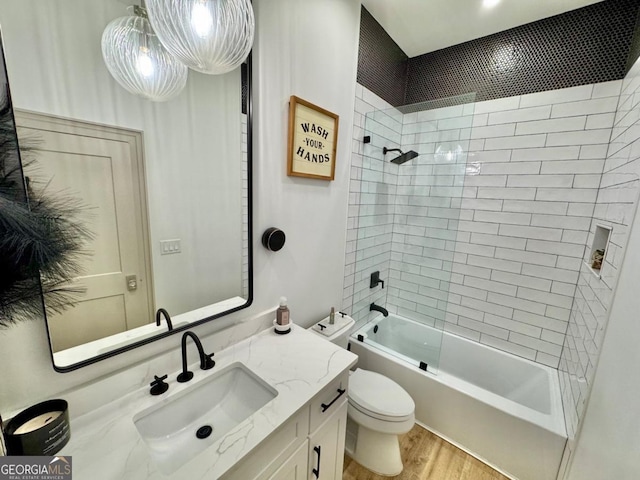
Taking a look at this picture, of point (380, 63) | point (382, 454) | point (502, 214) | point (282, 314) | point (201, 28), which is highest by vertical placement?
point (380, 63)

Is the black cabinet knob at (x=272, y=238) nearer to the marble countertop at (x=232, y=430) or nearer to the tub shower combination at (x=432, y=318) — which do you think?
the marble countertop at (x=232, y=430)

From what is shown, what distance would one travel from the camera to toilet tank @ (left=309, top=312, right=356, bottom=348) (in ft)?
5.05

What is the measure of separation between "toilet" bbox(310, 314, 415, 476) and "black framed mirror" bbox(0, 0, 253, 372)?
855 millimetres

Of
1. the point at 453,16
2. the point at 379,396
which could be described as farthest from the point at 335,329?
the point at 453,16

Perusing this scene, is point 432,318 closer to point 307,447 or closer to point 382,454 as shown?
point 382,454

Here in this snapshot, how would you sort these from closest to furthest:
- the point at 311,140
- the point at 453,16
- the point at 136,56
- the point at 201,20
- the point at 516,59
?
the point at 201,20, the point at 136,56, the point at 311,140, the point at 453,16, the point at 516,59

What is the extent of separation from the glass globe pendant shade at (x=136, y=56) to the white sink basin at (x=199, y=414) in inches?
41.3

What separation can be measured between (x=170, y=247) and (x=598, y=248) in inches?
92.7

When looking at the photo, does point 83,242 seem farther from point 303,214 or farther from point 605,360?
point 605,360

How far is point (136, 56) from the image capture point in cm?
77

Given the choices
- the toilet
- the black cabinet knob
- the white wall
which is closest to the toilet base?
the toilet

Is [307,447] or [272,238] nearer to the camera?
[307,447]

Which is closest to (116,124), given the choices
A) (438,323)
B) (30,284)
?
(30,284)

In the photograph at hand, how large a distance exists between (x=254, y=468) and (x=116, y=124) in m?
1.13
